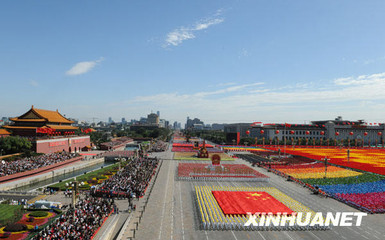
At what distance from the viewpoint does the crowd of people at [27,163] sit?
42975 mm

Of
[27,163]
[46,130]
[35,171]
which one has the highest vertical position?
[46,130]

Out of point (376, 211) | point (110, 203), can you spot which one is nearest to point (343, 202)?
point (376, 211)

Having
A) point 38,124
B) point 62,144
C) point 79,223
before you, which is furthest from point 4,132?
point 79,223

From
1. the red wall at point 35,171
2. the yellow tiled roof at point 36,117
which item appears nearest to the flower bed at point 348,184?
the red wall at point 35,171

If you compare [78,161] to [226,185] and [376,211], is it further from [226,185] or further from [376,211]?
[376,211]

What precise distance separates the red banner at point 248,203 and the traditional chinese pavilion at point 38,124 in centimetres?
5298

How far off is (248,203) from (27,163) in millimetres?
41784

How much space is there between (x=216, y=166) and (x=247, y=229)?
27.0 m

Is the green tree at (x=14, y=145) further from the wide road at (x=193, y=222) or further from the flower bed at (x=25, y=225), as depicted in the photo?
the wide road at (x=193, y=222)

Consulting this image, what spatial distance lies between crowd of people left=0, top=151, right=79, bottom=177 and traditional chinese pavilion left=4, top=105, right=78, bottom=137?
11.2m

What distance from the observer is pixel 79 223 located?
827 inches

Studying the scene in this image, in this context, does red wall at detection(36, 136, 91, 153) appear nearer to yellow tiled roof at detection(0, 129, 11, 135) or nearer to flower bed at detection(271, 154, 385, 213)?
yellow tiled roof at detection(0, 129, 11, 135)

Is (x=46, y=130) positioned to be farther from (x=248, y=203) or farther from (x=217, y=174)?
(x=248, y=203)

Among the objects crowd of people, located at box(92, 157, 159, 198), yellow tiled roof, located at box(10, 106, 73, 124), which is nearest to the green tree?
yellow tiled roof, located at box(10, 106, 73, 124)
